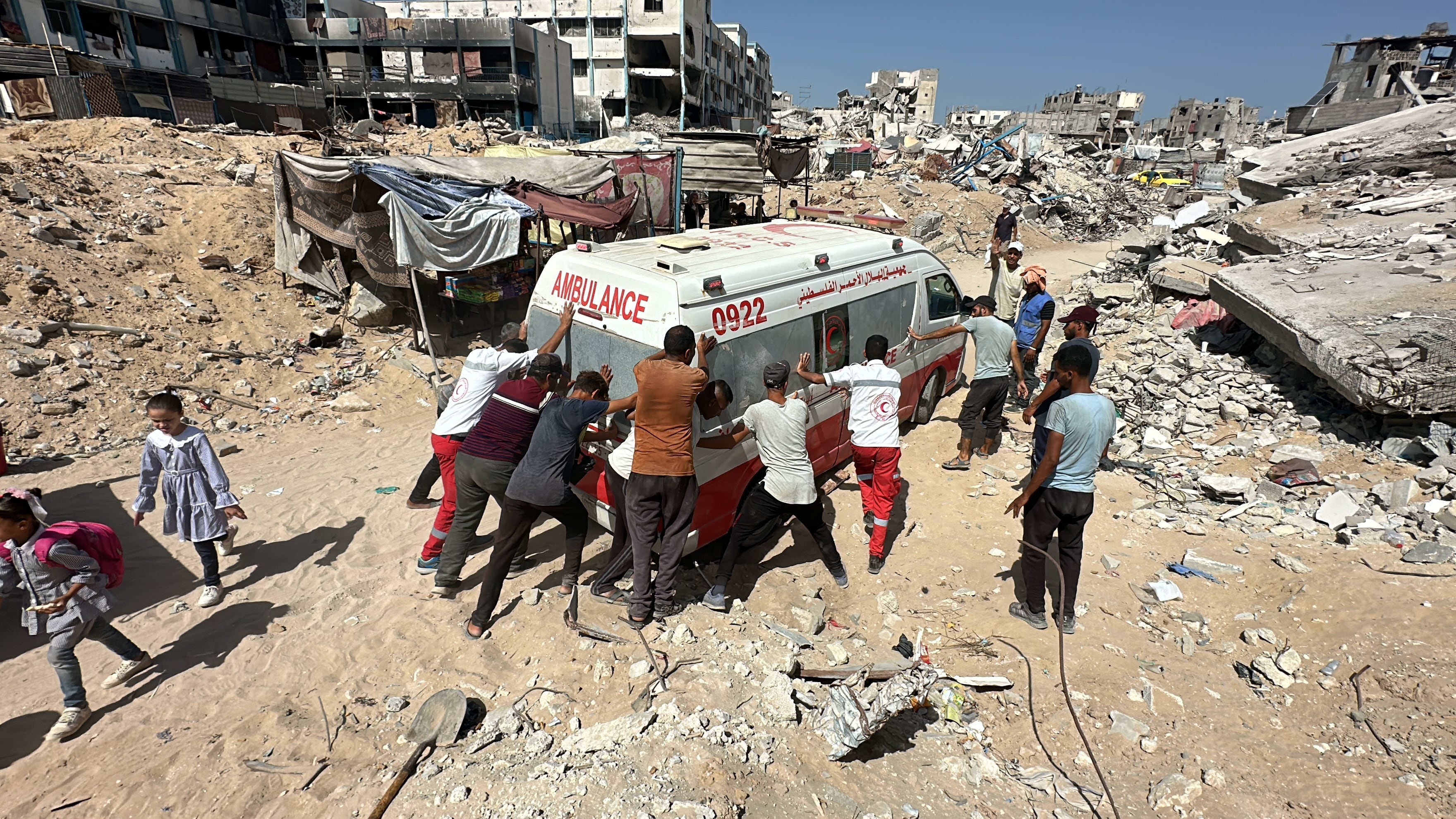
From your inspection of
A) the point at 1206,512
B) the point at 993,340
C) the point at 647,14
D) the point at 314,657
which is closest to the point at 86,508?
the point at 314,657

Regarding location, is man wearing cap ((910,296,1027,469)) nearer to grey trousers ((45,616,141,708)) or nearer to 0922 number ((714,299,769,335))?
0922 number ((714,299,769,335))

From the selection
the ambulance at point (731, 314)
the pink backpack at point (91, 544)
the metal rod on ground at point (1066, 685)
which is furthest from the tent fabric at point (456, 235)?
the metal rod on ground at point (1066, 685)

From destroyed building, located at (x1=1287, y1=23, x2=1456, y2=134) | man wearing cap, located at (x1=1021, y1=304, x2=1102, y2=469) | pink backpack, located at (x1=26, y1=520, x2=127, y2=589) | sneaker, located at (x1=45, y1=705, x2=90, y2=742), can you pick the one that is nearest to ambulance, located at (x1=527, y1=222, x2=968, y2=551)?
man wearing cap, located at (x1=1021, y1=304, x2=1102, y2=469)

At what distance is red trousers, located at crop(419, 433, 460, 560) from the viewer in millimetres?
4855

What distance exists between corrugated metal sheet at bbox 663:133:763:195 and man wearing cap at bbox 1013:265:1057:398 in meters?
8.96

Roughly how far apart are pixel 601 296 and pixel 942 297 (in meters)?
4.08

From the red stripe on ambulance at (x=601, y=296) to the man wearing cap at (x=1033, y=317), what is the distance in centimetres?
419

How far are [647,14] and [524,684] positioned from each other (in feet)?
162

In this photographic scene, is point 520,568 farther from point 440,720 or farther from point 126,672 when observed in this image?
point 126,672

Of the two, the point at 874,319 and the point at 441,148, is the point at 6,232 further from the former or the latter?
the point at 441,148

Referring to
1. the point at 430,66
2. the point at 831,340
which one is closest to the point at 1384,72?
the point at 831,340

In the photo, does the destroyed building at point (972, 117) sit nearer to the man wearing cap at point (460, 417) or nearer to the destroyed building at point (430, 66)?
the destroyed building at point (430, 66)

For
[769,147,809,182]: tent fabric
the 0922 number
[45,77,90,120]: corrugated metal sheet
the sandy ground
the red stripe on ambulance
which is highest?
[45,77,90,120]: corrugated metal sheet

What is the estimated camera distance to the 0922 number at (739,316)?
4.30m
